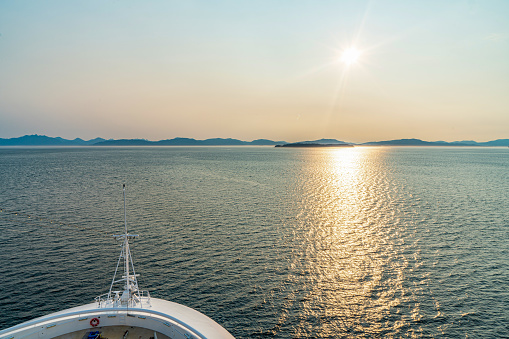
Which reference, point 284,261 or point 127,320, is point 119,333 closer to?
point 127,320

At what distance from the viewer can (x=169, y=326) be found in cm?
2478

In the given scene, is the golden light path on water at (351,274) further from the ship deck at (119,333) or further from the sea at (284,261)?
the ship deck at (119,333)

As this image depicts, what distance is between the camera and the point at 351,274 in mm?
38781

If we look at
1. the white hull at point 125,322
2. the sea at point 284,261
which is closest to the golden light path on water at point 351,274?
the sea at point 284,261

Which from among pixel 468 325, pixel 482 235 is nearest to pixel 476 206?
pixel 482 235

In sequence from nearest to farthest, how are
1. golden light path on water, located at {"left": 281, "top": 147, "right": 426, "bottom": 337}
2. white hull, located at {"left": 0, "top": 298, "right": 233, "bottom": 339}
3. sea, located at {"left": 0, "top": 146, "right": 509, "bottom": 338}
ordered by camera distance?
white hull, located at {"left": 0, "top": 298, "right": 233, "bottom": 339} < golden light path on water, located at {"left": 281, "top": 147, "right": 426, "bottom": 337} < sea, located at {"left": 0, "top": 146, "right": 509, "bottom": 338}

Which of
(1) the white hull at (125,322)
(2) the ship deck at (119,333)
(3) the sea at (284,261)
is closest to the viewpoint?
(1) the white hull at (125,322)

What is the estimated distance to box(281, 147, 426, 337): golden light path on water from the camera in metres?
29.2

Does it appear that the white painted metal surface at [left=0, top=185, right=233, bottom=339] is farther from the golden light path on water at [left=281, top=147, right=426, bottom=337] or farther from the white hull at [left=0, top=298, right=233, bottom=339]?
the golden light path on water at [left=281, top=147, right=426, bottom=337]

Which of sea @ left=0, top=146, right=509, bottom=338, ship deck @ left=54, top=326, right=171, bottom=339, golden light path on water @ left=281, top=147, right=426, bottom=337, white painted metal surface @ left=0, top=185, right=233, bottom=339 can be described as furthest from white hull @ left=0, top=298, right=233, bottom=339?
golden light path on water @ left=281, top=147, right=426, bottom=337

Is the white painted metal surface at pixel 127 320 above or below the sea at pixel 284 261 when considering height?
above

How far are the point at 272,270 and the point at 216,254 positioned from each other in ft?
31.2

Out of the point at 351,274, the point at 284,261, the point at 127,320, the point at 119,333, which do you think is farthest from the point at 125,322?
the point at 351,274

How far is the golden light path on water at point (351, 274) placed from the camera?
29250 millimetres
